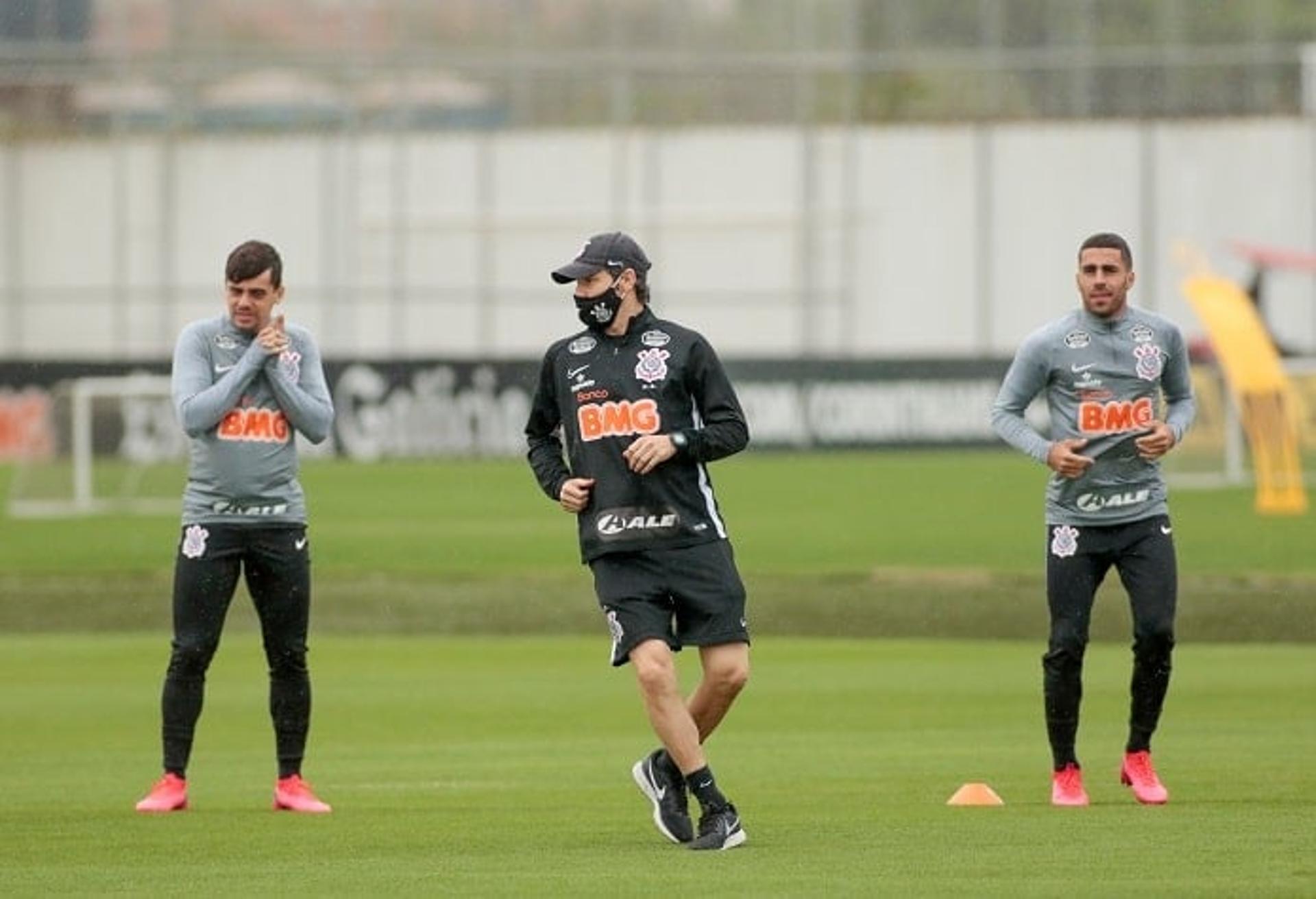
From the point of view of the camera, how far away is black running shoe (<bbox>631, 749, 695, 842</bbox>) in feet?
32.5

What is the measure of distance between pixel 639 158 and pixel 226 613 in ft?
133

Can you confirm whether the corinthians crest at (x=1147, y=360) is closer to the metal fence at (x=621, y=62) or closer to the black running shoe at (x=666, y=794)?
the black running shoe at (x=666, y=794)

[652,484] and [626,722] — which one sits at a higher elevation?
[652,484]

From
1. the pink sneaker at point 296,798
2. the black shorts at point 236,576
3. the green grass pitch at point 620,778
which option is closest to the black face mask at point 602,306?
the green grass pitch at point 620,778

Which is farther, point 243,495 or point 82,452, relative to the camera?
point 82,452

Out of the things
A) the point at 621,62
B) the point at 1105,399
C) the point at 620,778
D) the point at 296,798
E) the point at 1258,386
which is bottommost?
the point at 620,778

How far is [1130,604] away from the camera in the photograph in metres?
11.4

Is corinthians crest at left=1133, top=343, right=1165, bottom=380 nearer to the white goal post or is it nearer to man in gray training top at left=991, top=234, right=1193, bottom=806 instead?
man in gray training top at left=991, top=234, right=1193, bottom=806

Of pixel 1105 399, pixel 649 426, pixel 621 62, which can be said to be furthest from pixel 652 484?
pixel 621 62

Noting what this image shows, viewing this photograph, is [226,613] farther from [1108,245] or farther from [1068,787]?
[1108,245]

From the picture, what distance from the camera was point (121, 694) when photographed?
16.9 meters

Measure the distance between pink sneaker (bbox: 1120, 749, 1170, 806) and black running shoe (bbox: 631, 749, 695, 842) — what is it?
207 cm

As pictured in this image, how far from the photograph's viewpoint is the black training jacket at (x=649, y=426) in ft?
32.4

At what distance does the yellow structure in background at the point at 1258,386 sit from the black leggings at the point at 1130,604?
20511 millimetres
